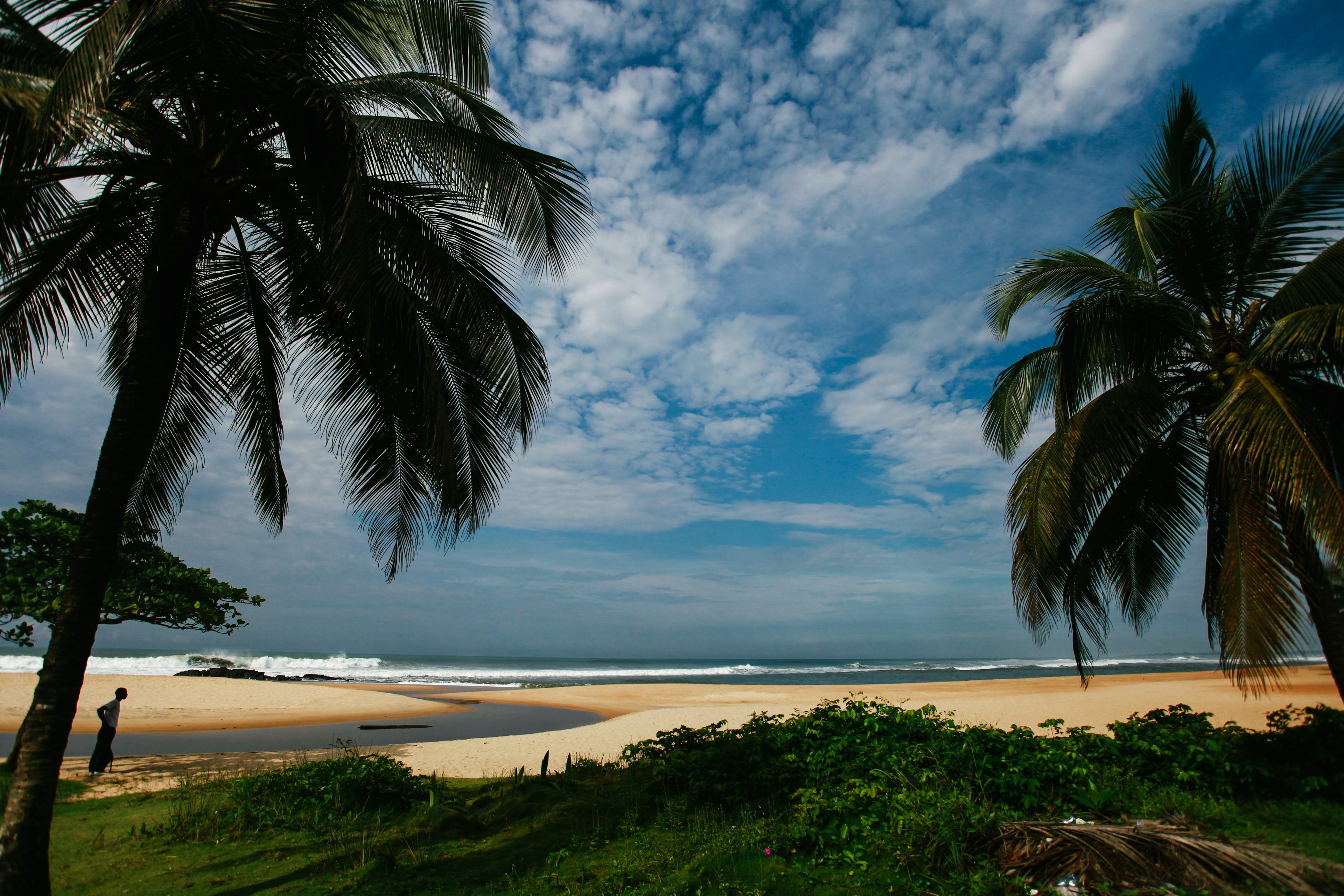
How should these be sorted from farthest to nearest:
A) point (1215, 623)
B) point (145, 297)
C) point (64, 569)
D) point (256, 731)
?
1. point (256, 731)
2. point (64, 569)
3. point (1215, 623)
4. point (145, 297)

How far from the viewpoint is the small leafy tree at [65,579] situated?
9.27 meters

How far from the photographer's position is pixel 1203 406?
6.53 meters

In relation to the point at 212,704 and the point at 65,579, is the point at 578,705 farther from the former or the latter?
the point at 65,579

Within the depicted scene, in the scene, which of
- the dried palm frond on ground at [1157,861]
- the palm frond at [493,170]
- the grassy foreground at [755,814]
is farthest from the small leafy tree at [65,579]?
the dried palm frond on ground at [1157,861]

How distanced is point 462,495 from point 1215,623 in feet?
24.1

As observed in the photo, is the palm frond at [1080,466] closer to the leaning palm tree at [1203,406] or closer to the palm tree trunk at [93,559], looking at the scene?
the leaning palm tree at [1203,406]

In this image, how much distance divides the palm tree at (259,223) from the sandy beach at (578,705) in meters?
5.72

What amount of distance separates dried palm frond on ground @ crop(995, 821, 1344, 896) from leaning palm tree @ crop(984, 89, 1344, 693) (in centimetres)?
150

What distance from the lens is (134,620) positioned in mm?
10133

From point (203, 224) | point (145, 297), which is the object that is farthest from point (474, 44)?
point (145, 297)

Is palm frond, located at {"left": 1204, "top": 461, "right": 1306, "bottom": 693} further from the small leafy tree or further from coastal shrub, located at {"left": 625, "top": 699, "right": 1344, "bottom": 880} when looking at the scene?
the small leafy tree

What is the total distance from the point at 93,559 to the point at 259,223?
9.10ft

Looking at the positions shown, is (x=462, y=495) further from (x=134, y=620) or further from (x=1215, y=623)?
(x=134, y=620)

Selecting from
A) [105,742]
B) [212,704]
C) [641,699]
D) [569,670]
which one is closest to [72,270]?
[105,742]
